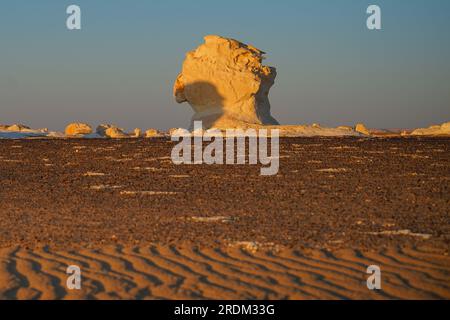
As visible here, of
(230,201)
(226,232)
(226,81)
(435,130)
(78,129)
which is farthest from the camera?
(78,129)

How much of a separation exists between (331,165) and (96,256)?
13912 mm

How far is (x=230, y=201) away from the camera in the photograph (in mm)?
15141

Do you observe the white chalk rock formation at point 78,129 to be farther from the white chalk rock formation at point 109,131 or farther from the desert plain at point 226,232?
the desert plain at point 226,232

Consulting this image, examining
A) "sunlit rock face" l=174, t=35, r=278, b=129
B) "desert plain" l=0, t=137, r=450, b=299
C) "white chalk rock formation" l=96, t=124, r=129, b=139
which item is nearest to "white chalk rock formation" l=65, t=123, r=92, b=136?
"white chalk rock formation" l=96, t=124, r=129, b=139

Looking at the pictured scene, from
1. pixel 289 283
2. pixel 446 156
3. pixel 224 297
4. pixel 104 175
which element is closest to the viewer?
pixel 224 297

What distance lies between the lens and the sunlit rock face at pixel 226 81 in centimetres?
5206

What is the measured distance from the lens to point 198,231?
11422mm

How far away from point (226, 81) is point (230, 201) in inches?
1480

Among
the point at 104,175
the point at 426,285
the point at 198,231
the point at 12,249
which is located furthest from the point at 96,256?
the point at 104,175

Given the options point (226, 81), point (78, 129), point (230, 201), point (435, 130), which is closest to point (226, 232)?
point (230, 201)

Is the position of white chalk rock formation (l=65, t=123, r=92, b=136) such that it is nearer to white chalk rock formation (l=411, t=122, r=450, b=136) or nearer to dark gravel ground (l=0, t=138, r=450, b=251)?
white chalk rock formation (l=411, t=122, r=450, b=136)

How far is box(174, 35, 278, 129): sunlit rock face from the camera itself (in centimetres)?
5206

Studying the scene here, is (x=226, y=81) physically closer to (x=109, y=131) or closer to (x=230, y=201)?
(x=109, y=131)
